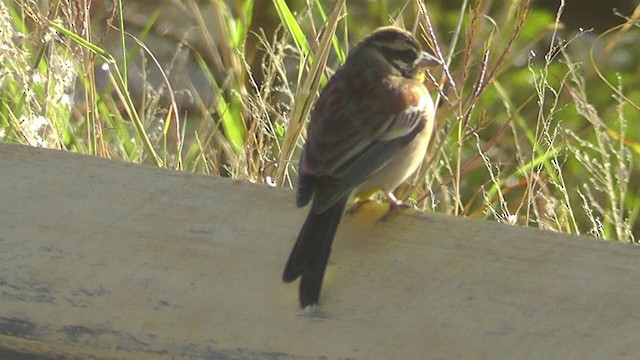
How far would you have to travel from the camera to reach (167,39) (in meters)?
5.69

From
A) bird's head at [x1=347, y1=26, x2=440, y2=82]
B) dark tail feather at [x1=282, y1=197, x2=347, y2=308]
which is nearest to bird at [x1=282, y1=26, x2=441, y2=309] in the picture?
bird's head at [x1=347, y1=26, x2=440, y2=82]

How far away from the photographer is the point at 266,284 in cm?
173

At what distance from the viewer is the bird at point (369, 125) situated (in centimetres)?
242

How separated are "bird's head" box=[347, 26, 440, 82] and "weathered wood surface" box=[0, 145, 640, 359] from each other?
985mm

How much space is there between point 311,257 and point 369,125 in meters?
1.01

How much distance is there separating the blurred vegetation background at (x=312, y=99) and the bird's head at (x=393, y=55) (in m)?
0.06

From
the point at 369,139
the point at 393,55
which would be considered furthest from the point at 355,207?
the point at 393,55

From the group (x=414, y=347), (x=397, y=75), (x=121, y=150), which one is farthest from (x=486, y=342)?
(x=121, y=150)

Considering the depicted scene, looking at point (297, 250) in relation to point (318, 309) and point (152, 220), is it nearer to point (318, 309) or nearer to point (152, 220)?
point (318, 309)

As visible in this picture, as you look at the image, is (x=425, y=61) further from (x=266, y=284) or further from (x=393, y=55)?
(x=266, y=284)

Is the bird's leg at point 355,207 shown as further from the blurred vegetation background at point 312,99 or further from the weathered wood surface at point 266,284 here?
the blurred vegetation background at point 312,99

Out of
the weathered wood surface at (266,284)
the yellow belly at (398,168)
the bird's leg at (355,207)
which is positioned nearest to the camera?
the weathered wood surface at (266,284)

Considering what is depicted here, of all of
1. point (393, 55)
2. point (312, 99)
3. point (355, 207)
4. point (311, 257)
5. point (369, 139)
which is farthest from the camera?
point (393, 55)

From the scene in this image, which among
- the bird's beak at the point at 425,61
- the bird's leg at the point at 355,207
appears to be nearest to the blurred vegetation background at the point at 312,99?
the bird's beak at the point at 425,61
